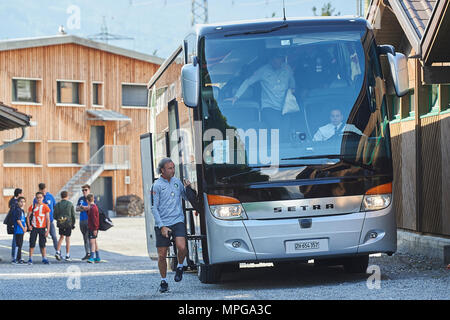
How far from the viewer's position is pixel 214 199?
1172cm

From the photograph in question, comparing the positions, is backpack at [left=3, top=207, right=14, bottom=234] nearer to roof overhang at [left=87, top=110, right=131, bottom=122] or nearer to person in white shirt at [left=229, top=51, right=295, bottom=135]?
person in white shirt at [left=229, top=51, right=295, bottom=135]

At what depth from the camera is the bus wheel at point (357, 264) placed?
13258 millimetres

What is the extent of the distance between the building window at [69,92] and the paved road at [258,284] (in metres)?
31.6

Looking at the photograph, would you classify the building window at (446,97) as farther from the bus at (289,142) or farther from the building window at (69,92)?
the building window at (69,92)

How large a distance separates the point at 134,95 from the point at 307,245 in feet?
138

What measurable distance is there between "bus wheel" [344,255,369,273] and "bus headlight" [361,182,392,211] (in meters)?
1.55

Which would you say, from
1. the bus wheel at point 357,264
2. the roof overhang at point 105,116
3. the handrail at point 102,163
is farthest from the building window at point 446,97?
the roof overhang at point 105,116

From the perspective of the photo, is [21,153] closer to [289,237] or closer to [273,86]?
[273,86]

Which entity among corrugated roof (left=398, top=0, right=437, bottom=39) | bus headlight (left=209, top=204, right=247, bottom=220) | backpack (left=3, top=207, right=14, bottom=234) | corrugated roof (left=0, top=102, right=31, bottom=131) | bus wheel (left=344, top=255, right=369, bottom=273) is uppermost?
corrugated roof (left=398, top=0, right=437, bottom=39)

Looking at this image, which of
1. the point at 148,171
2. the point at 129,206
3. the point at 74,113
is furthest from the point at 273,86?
the point at 74,113

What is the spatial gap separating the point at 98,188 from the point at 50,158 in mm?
3554

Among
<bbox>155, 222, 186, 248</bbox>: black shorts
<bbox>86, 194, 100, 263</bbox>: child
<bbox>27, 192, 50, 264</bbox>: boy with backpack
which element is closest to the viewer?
<bbox>155, 222, 186, 248</bbox>: black shorts

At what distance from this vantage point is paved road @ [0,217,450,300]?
10969 mm

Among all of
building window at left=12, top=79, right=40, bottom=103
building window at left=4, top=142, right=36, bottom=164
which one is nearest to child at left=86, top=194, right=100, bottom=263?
building window at left=4, top=142, right=36, bottom=164
